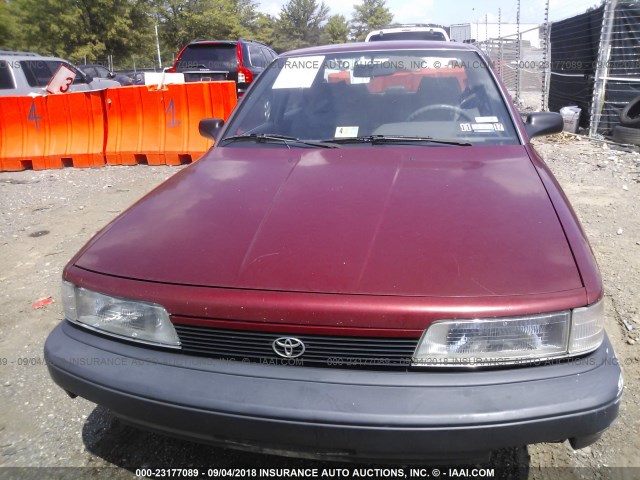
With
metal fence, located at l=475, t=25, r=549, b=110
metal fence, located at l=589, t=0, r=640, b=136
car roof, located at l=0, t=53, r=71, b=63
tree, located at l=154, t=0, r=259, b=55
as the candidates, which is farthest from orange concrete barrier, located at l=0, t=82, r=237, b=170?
tree, located at l=154, t=0, r=259, b=55

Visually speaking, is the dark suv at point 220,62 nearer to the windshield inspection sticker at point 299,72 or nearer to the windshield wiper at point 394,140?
the windshield inspection sticker at point 299,72

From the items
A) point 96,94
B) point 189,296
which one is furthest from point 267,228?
point 96,94

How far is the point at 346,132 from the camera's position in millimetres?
2814

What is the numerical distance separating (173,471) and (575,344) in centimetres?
167

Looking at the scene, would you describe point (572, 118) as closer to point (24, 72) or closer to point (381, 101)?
point (381, 101)

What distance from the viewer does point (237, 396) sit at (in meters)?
1.63

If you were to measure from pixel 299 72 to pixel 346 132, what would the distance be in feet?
2.42

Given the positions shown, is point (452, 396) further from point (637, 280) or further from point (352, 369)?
point (637, 280)

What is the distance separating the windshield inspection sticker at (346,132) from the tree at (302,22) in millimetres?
56951

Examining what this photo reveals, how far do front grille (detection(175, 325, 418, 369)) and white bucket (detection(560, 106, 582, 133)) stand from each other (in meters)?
9.38

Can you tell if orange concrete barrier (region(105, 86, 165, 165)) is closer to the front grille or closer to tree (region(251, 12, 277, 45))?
the front grille

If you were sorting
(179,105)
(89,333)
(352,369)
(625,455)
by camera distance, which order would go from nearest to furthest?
1. (352,369)
2. (89,333)
3. (625,455)
4. (179,105)

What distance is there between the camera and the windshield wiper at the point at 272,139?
108 inches


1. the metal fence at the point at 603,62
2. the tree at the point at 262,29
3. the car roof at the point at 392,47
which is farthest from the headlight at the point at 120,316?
the tree at the point at 262,29
